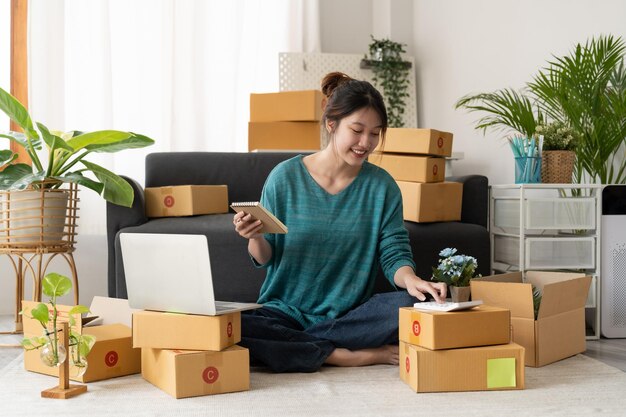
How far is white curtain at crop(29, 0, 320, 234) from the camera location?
4113 mm

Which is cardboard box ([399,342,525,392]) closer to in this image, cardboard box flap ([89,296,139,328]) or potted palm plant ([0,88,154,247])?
cardboard box flap ([89,296,139,328])

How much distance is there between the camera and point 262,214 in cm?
200

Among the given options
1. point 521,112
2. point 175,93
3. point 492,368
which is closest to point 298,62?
point 175,93

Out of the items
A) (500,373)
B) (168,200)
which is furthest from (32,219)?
(500,373)

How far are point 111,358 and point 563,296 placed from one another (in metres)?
1.42

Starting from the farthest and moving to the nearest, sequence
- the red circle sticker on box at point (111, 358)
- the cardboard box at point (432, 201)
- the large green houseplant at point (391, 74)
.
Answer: the large green houseplant at point (391, 74), the cardboard box at point (432, 201), the red circle sticker on box at point (111, 358)

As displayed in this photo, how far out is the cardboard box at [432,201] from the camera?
9.99 ft

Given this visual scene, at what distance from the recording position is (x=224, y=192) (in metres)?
3.39

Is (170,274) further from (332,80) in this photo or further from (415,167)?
(415,167)

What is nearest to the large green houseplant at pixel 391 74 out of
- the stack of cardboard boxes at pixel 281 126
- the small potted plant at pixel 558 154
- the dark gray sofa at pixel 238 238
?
the stack of cardboard boxes at pixel 281 126

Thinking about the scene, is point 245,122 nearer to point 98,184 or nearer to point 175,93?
point 175,93

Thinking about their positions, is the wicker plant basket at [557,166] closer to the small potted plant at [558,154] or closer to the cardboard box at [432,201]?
the small potted plant at [558,154]

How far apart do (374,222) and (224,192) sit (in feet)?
3.86

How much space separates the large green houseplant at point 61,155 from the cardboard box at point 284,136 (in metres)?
0.82
